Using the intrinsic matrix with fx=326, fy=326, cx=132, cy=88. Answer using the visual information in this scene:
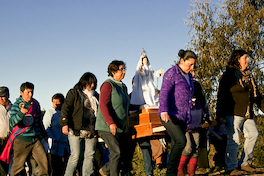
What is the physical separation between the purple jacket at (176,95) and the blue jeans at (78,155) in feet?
5.22

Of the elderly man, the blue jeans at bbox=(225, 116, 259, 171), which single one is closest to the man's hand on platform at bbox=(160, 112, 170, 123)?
the blue jeans at bbox=(225, 116, 259, 171)

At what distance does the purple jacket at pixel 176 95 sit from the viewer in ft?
16.0

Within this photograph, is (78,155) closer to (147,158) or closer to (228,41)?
(147,158)

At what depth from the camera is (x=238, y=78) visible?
5.70m

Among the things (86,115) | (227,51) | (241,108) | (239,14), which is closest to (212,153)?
(241,108)

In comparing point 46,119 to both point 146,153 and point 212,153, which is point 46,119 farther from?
point 212,153

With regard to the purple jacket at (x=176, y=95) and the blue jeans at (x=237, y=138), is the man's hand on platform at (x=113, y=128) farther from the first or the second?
the blue jeans at (x=237, y=138)

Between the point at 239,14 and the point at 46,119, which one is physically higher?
the point at 239,14

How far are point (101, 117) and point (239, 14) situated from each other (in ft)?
35.1

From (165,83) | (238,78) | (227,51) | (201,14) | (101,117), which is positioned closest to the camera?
(165,83)

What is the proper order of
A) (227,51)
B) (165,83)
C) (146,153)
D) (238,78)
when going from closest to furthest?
(165,83) → (238,78) → (146,153) → (227,51)

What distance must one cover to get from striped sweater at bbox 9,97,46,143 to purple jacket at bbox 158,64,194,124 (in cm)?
241

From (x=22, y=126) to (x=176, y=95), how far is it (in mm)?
2796

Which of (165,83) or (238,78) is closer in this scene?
(165,83)
